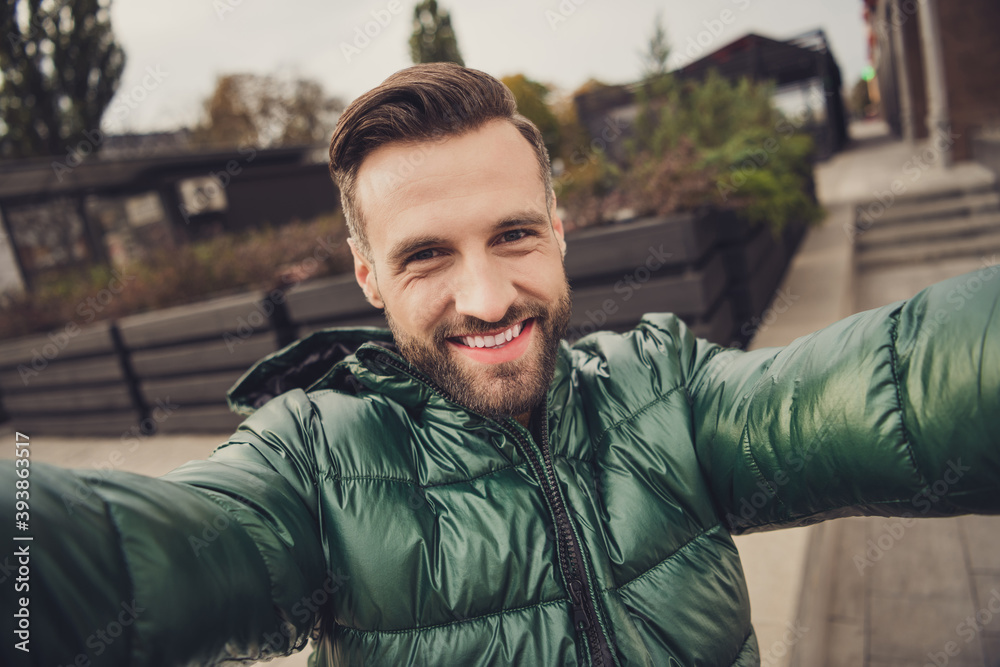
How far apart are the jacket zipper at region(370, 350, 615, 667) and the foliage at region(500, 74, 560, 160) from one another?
5624mm

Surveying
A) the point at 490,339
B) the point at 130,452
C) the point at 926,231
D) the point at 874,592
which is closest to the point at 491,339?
the point at 490,339

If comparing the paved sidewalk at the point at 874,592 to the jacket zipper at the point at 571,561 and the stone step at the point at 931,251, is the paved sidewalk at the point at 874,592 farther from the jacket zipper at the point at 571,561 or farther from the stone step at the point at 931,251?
the stone step at the point at 931,251

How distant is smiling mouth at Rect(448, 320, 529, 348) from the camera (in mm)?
1223

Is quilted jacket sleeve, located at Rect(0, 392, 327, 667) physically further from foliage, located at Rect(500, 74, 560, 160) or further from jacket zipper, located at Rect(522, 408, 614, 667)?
foliage, located at Rect(500, 74, 560, 160)

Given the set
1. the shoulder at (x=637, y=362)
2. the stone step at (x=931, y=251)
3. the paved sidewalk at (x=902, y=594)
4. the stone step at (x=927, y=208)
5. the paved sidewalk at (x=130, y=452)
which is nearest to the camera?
the shoulder at (x=637, y=362)

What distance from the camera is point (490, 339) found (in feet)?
4.01

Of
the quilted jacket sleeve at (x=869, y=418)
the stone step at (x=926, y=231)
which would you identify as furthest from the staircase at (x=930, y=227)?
the quilted jacket sleeve at (x=869, y=418)

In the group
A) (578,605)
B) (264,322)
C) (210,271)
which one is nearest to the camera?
(578,605)

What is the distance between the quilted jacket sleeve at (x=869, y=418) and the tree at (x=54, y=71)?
3.61 m

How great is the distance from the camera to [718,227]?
4430 millimetres

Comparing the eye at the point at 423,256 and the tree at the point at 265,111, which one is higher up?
the tree at the point at 265,111

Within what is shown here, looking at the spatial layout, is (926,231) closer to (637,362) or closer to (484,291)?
(637,362)

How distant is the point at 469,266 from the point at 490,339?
149 mm

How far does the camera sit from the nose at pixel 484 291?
1181 millimetres
